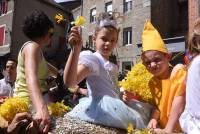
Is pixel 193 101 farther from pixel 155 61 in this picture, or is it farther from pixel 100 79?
pixel 100 79

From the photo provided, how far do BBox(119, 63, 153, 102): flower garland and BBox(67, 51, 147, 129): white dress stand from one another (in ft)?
0.49

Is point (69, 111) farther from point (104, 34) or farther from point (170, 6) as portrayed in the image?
point (170, 6)

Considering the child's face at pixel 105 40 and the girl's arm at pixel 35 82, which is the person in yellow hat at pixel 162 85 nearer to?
the child's face at pixel 105 40

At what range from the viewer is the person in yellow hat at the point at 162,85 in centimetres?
260

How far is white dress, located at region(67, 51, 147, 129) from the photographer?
2627 mm

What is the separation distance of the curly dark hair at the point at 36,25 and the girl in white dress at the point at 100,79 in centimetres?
42

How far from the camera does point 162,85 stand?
2869mm

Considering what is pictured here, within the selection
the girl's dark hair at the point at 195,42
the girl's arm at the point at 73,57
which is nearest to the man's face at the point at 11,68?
the girl's arm at the point at 73,57

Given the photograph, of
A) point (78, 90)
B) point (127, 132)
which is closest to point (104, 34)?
point (127, 132)

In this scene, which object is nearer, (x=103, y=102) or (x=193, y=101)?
(x=193, y=101)

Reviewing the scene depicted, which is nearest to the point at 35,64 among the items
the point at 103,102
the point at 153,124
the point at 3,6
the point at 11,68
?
the point at 103,102

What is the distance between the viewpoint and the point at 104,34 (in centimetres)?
287

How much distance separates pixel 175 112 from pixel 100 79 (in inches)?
24.2

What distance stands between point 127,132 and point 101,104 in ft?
0.91
